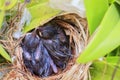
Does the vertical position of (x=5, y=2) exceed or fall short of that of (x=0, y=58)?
it exceeds it

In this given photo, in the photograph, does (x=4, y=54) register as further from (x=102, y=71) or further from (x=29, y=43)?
(x=102, y=71)

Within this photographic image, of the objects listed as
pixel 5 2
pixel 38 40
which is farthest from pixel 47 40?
pixel 5 2

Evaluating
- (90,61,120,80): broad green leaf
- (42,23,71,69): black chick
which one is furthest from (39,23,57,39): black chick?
(90,61,120,80): broad green leaf

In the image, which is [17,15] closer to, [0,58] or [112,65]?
[0,58]

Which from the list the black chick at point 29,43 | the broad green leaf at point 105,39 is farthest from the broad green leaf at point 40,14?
the broad green leaf at point 105,39

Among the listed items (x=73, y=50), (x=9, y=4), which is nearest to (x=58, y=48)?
(x=73, y=50)

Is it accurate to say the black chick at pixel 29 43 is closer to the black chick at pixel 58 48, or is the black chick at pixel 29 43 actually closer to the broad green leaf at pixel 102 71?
the black chick at pixel 58 48

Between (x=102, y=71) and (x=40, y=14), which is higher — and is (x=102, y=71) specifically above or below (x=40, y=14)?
below
